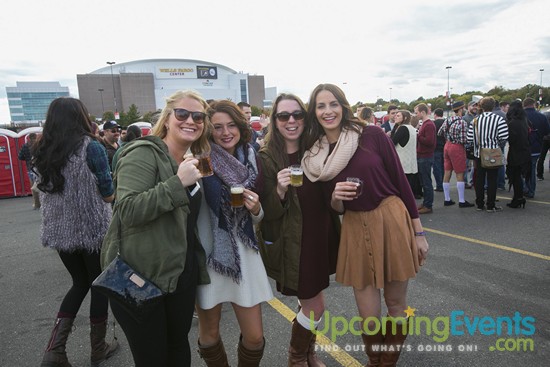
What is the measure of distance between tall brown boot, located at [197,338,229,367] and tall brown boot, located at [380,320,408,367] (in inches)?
43.1

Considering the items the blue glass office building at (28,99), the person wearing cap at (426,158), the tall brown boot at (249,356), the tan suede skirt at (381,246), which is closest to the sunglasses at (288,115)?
the tan suede skirt at (381,246)

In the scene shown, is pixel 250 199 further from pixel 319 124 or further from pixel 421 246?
pixel 421 246

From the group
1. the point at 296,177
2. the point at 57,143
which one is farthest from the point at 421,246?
the point at 57,143

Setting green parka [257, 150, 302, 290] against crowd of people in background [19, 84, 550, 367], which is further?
green parka [257, 150, 302, 290]

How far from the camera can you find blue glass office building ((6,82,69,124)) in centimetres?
11306

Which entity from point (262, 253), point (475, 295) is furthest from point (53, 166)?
point (475, 295)

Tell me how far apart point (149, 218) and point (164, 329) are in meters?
0.70

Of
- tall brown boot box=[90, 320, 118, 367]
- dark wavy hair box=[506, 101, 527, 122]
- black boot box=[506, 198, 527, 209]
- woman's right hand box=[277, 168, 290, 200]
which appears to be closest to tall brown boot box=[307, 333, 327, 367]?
woman's right hand box=[277, 168, 290, 200]

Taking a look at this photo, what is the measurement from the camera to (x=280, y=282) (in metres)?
2.41

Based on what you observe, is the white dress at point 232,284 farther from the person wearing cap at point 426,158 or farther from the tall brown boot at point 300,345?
the person wearing cap at point 426,158

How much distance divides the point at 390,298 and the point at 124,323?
1676 mm

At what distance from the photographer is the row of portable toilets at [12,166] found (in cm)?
1090

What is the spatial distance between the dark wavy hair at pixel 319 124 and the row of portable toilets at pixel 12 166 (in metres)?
11.7

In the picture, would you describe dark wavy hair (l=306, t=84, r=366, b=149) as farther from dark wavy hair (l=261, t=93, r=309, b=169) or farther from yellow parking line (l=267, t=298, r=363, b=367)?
yellow parking line (l=267, t=298, r=363, b=367)
